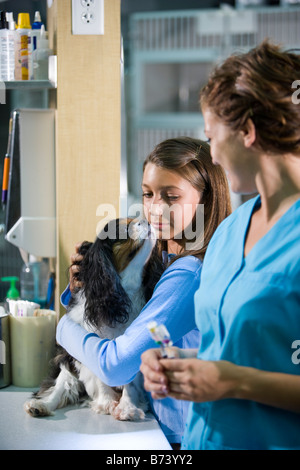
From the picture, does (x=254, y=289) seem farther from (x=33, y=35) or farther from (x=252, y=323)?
(x=33, y=35)

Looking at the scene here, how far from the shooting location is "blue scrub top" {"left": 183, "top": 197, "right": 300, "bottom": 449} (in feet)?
2.89

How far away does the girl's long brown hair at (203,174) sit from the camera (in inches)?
50.1

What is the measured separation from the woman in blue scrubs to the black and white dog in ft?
1.19

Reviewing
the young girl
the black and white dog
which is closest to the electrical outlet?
the young girl

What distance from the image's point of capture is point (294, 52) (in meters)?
0.98

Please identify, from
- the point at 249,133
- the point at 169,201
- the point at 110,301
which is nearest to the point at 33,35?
the point at 169,201

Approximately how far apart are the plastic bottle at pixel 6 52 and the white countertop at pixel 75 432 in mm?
943

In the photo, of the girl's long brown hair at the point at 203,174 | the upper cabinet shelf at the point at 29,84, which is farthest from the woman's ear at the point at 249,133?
Answer: the upper cabinet shelf at the point at 29,84

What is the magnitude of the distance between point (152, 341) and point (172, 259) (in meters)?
0.21

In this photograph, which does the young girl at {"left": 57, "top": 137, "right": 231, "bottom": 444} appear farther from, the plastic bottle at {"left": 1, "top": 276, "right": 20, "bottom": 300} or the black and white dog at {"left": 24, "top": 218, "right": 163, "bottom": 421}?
the plastic bottle at {"left": 1, "top": 276, "right": 20, "bottom": 300}

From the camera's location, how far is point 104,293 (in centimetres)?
133

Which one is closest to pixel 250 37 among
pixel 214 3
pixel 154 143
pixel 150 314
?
pixel 214 3

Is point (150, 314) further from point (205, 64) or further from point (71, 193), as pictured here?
point (205, 64)
